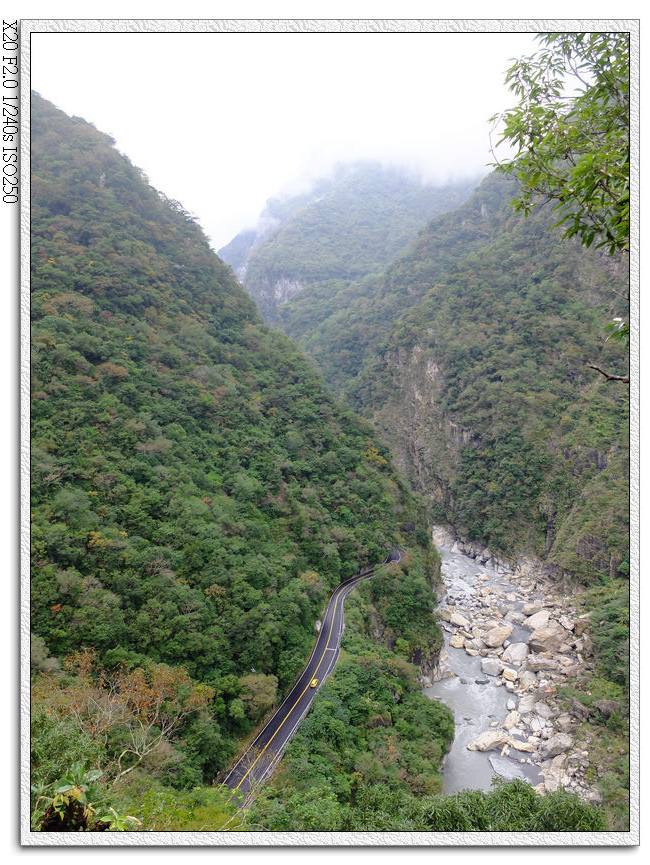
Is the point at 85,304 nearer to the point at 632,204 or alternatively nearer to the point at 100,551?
the point at 100,551

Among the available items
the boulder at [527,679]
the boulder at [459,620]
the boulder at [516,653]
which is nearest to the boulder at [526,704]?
the boulder at [527,679]

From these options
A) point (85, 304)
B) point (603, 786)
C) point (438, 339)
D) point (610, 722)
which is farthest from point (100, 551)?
point (438, 339)

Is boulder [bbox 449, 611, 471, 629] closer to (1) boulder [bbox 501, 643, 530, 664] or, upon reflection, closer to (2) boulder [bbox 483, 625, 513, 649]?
(2) boulder [bbox 483, 625, 513, 649]

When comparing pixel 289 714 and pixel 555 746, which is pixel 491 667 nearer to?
pixel 555 746

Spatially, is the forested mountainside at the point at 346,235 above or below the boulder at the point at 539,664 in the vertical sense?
above

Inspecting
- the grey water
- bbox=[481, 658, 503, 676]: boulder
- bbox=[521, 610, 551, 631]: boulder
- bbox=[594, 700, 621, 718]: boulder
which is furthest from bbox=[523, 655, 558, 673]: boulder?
bbox=[594, 700, 621, 718]: boulder

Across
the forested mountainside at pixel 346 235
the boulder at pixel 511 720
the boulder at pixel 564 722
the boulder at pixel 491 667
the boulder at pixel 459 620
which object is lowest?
the boulder at pixel 511 720

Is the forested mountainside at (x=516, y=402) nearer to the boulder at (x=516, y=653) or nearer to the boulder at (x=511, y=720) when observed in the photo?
the boulder at (x=511, y=720)
